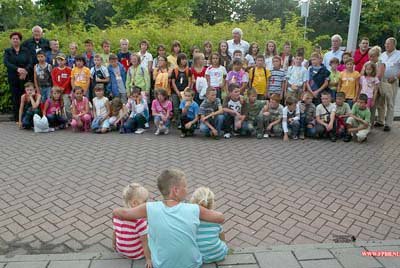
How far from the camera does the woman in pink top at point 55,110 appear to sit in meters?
8.73

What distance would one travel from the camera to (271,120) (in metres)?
8.41

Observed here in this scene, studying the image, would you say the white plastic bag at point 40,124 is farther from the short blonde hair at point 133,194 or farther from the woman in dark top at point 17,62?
the short blonde hair at point 133,194

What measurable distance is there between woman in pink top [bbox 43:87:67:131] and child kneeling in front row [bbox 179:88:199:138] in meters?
2.80

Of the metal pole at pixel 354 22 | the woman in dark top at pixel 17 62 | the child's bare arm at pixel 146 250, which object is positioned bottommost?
the child's bare arm at pixel 146 250

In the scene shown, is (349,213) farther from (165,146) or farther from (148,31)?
(148,31)

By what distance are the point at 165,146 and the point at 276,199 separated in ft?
10.0

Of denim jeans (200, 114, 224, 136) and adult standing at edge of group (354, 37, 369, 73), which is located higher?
adult standing at edge of group (354, 37, 369, 73)

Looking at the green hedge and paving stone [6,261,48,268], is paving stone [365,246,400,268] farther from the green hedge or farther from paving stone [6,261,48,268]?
the green hedge

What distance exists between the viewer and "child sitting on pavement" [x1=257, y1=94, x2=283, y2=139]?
8.30 meters

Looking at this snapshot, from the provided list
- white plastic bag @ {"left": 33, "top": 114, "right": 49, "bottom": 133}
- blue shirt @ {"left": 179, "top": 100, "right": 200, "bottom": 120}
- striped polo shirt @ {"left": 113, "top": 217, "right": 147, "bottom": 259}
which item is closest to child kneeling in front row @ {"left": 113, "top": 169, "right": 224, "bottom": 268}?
striped polo shirt @ {"left": 113, "top": 217, "right": 147, "bottom": 259}

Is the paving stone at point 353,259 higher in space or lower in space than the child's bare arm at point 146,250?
lower

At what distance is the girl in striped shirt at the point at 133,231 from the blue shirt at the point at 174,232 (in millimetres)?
314

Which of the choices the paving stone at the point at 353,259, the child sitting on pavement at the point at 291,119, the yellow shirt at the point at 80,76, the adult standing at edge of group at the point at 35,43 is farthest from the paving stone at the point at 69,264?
the adult standing at edge of group at the point at 35,43

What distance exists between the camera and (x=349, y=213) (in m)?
4.67
